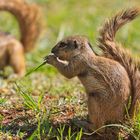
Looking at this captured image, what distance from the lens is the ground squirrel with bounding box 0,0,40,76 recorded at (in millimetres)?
9852

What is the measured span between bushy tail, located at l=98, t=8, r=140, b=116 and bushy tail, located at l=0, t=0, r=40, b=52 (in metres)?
4.20

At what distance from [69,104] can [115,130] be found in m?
0.89

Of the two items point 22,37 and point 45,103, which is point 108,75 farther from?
point 22,37

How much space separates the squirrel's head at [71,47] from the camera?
6.40 meters

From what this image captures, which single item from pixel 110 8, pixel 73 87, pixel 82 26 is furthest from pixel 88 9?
pixel 73 87

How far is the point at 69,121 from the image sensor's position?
6.27m

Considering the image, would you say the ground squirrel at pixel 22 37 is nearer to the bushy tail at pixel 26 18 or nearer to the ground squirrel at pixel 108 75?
the bushy tail at pixel 26 18

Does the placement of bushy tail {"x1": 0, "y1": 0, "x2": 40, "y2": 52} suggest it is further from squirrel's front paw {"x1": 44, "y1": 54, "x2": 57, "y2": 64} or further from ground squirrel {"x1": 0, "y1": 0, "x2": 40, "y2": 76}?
squirrel's front paw {"x1": 44, "y1": 54, "x2": 57, "y2": 64}

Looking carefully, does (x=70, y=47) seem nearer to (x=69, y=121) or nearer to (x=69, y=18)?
(x=69, y=121)

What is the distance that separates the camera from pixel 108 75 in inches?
230

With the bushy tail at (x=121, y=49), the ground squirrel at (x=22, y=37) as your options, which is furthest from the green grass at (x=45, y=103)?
the ground squirrel at (x=22, y=37)

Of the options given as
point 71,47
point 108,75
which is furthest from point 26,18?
point 108,75

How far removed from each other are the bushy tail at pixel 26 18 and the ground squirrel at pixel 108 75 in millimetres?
4006

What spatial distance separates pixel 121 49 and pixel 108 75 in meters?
0.34
